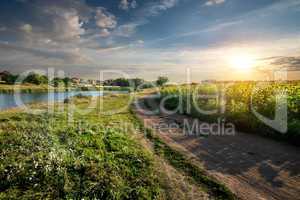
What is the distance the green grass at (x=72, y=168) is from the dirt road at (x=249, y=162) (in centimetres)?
197

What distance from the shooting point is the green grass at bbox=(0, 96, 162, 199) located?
466 centimetres

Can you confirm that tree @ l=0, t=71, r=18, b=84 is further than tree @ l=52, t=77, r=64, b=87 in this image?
No

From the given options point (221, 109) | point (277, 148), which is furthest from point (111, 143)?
point (221, 109)

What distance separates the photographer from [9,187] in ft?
15.7

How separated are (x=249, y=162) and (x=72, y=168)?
5.54m

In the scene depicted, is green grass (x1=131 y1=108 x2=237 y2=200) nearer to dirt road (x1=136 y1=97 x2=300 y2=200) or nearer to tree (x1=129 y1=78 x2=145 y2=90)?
dirt road (x1=136 y1=97 x2=300 y2=200)

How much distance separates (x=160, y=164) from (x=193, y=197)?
1.89 metres

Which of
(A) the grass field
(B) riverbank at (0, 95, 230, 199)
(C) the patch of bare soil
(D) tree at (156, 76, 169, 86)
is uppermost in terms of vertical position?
(D) tree at (156, 76, 169, 86)

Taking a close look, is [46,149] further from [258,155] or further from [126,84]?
[126,84]

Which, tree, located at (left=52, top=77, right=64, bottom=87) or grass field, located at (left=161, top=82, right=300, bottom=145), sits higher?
tree, located at (left=52, top=77, right=64, bottom=87)

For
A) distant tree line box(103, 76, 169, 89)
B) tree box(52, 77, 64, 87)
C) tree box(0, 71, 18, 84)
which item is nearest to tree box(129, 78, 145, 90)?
distant tree line box(103, 76, 169, 89)

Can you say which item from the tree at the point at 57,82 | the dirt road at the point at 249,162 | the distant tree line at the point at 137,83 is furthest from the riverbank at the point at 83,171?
the tree at the point at 57,82

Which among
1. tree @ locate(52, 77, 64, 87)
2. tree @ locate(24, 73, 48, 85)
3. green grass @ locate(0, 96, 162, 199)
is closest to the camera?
green grass @ locate(0, 96, 162, 199)

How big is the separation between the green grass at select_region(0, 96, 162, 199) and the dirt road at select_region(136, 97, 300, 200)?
1.97 m
